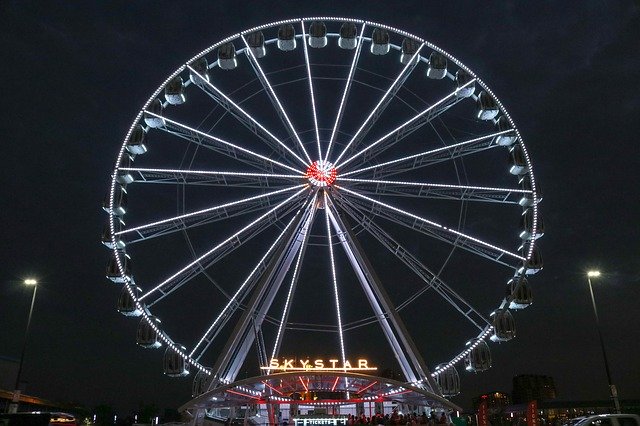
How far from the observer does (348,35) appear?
90.5 feet

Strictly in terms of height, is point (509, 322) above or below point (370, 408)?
above

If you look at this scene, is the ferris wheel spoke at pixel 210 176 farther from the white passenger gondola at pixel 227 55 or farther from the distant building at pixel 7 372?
the distant building at pixel 7 372

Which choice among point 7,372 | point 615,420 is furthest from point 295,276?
point 7,372

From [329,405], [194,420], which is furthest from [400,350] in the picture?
[194,420]

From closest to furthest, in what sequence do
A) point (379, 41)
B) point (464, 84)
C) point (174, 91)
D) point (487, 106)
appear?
point (174, 91) → point (487, 106) → point (464, 84) → point (379, 41)

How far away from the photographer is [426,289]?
81.6 feet

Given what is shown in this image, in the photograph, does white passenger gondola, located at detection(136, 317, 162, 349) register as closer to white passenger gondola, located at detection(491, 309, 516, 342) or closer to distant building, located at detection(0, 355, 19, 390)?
white passenger gondola, located at detection(491, 309, 516, 342)

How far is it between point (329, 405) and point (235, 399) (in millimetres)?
6279

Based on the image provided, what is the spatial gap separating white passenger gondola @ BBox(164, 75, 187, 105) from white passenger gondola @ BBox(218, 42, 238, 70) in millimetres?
1987

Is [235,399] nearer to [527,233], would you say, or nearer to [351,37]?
[527,233]

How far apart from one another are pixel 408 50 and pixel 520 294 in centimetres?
1127

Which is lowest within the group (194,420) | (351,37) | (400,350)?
(194,420)

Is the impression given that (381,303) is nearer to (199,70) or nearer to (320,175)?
(320,175)

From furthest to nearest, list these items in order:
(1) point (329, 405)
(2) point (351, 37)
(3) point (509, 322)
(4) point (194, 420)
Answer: (1) point (329, 405) → (2) point (351, 37) → (3) point (509, 322) → (4) point (194, 420)
